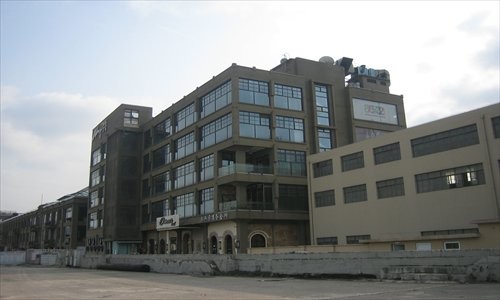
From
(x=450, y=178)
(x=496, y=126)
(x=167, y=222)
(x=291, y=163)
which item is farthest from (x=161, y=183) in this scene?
(x=496, y=126)

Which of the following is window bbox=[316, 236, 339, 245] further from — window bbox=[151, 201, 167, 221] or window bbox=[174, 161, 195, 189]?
window bbox=[151, 201, 167, 221]

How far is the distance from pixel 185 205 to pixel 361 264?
31.9 m

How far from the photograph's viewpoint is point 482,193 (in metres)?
33.1

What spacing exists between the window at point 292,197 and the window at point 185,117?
14986mm

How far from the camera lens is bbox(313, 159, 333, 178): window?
151 ft

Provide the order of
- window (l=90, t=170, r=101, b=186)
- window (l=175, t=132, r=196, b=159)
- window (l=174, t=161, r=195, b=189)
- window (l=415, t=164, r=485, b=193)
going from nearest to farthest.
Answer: window (l=415, t=164, r=485, b=193) < window (l=174, t=161, r=195, b=189) < window (l=175, t=132, r=196, b=159) < window (l=90, t=170, r=101, b=186)

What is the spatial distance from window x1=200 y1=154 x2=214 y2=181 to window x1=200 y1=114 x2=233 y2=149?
4.72 ft

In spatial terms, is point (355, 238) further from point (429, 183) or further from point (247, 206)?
point (247, 206)

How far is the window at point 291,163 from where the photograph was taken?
164 ft

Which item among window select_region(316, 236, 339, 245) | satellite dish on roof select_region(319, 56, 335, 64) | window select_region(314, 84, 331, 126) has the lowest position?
window select_region(316, 236, 339, 245)

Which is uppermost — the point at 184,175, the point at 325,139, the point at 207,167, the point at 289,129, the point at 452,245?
the point at 289,129

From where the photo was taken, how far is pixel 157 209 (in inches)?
2591

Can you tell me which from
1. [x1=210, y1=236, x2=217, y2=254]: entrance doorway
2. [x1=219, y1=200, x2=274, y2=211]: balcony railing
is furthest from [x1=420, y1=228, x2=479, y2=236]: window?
[x1=210, y1=236, x2=217, y2=254]: entrance doorway

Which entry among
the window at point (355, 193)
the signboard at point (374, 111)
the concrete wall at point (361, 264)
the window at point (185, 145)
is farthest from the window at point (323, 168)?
the window at point (185, 145)
